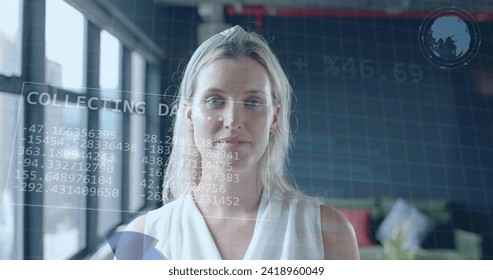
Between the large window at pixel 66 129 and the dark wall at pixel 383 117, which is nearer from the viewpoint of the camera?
the large window at pixel 66 129

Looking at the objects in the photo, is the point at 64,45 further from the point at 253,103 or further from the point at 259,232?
the point at 259,232

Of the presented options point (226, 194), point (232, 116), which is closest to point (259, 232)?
point (226, 194)

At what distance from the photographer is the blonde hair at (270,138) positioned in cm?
107

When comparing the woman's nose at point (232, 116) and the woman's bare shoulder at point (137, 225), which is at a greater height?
the woman's nose at point (232, 116)

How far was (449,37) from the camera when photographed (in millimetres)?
1241

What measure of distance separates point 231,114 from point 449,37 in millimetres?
540

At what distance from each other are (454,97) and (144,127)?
2.20 ft

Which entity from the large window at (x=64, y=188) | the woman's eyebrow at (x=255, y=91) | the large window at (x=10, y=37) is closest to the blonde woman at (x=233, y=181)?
the woman's eyebrow at (x=255, y=91)

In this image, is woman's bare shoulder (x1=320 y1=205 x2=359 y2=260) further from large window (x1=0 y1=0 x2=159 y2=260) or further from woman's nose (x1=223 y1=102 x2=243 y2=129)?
large window (x1=0 y1=0 x2=159 y2=260)

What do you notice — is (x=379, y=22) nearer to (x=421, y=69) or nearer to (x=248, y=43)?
(x=421, y=69)

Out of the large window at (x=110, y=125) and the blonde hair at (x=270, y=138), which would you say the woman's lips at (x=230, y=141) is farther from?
the large window at (x=110, y=125)

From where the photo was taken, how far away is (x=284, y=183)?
110 cm

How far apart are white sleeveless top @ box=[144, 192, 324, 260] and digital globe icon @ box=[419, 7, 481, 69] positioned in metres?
0.46

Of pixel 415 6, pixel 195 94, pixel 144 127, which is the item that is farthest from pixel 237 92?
pixel 415 6
